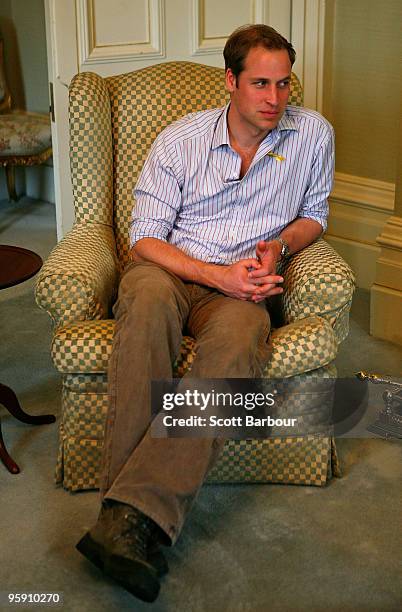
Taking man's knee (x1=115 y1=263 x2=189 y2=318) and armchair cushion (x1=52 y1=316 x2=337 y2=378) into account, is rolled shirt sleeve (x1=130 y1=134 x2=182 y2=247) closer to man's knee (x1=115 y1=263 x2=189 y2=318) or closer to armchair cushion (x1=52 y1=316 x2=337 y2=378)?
man's knee (x1=115 y1=263 x2=189 y2=318)

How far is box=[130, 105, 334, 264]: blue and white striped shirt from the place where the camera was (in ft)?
7.88

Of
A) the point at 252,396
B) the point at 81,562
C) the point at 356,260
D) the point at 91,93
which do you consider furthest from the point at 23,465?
the point at 356,260

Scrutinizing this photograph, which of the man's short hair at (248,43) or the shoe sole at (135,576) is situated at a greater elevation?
the man's short hair at (248,43)

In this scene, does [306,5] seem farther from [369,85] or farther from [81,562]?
[81,562]

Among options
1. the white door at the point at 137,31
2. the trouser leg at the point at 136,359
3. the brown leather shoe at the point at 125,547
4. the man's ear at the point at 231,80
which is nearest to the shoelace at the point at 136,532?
the brown leather shoe at the point at 125,547

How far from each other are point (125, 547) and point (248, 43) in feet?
4.15

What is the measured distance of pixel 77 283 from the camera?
7.34 ft

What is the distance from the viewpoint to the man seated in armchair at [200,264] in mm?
1896

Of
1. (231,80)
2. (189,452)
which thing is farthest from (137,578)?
(231,80)

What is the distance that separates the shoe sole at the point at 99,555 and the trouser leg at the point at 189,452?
0.08 meters

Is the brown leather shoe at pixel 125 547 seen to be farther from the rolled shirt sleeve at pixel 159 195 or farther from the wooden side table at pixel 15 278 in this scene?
the rolled shirt sleeve at pixel 159 195

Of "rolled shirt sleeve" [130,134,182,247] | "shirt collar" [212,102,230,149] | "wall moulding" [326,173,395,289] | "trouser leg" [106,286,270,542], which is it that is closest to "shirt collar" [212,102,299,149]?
"shirt collar" [212,102,230,149]

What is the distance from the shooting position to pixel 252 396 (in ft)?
6.91

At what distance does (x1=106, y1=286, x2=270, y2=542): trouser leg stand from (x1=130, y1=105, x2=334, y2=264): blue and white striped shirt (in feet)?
1.09
